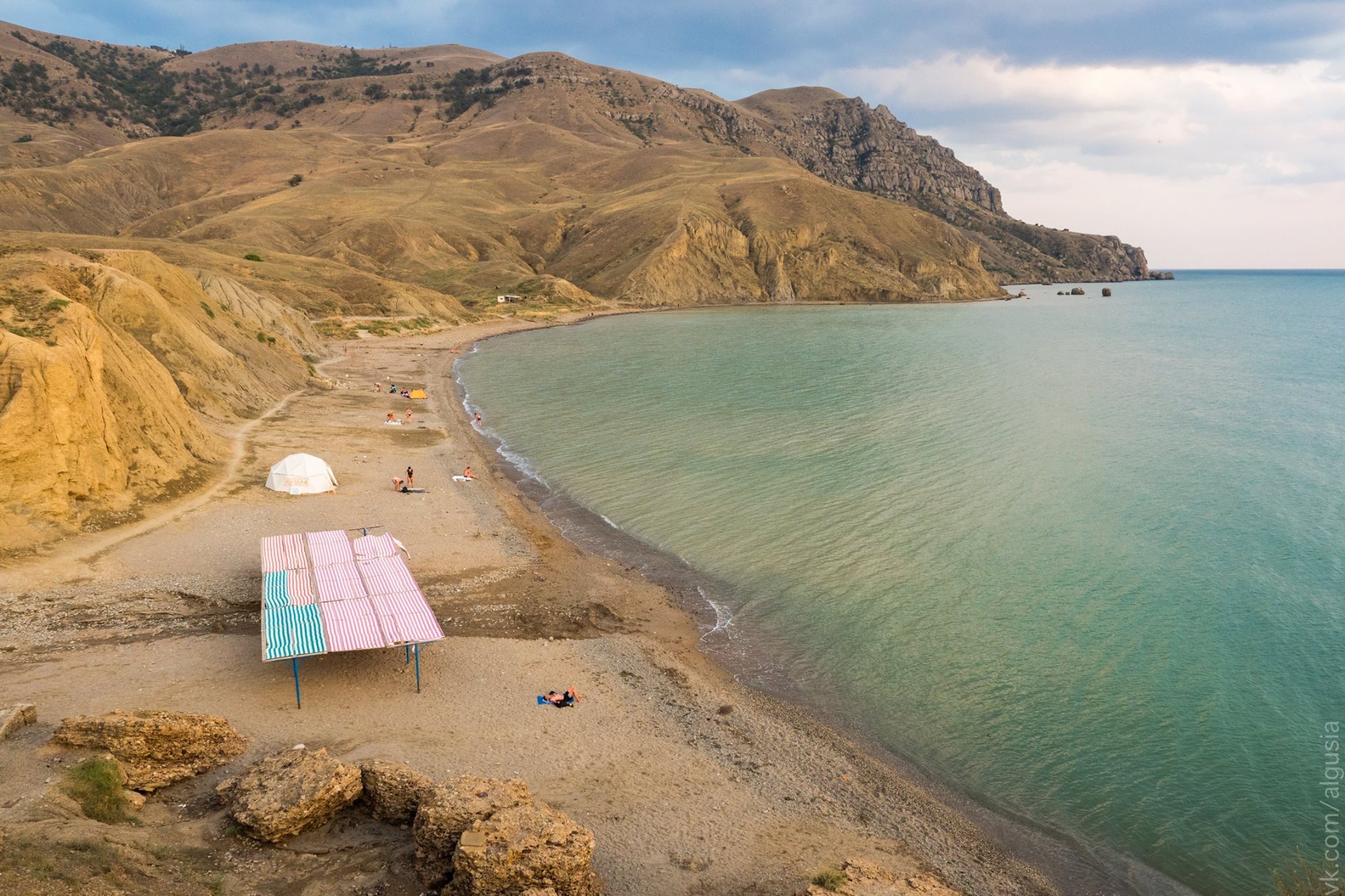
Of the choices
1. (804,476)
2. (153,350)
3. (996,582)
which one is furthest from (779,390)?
(153,350)

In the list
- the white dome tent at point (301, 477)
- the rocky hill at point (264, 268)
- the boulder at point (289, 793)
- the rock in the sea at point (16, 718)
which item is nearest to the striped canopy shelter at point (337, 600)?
the boulder at point (289, 793)

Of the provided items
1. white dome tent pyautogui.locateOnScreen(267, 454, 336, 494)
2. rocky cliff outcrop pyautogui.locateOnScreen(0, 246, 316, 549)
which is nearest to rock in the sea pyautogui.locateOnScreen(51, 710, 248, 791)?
rocky cliff outcrop pyautogui.locateOnScreen(0, 246, 316, 549)

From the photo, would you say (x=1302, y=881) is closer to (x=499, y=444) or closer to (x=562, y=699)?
(x=562, y=699)

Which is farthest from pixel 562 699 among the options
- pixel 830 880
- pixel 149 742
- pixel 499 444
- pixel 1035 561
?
pixel 499 444

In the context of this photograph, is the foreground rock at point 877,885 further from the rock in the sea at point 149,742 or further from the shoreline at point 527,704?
the rock in the sea at point 149,742

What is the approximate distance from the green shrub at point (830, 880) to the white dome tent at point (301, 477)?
83.0 feet

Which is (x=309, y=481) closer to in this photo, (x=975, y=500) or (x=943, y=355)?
(x=975, y=500)

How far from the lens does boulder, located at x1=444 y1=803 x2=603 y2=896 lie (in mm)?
10617

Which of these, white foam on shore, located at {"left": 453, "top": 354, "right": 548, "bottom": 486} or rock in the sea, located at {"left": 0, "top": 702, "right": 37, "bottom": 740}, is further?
white foam on shore, located at {"left": 453, "top": 354, "right": 548, "bottom": 486}

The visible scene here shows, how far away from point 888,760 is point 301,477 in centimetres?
2446

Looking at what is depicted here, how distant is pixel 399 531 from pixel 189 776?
1431cm

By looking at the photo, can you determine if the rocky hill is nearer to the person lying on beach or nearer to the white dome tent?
the white dome tent

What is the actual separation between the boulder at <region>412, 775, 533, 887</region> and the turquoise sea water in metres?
9.56

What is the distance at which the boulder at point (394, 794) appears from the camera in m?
12.6
